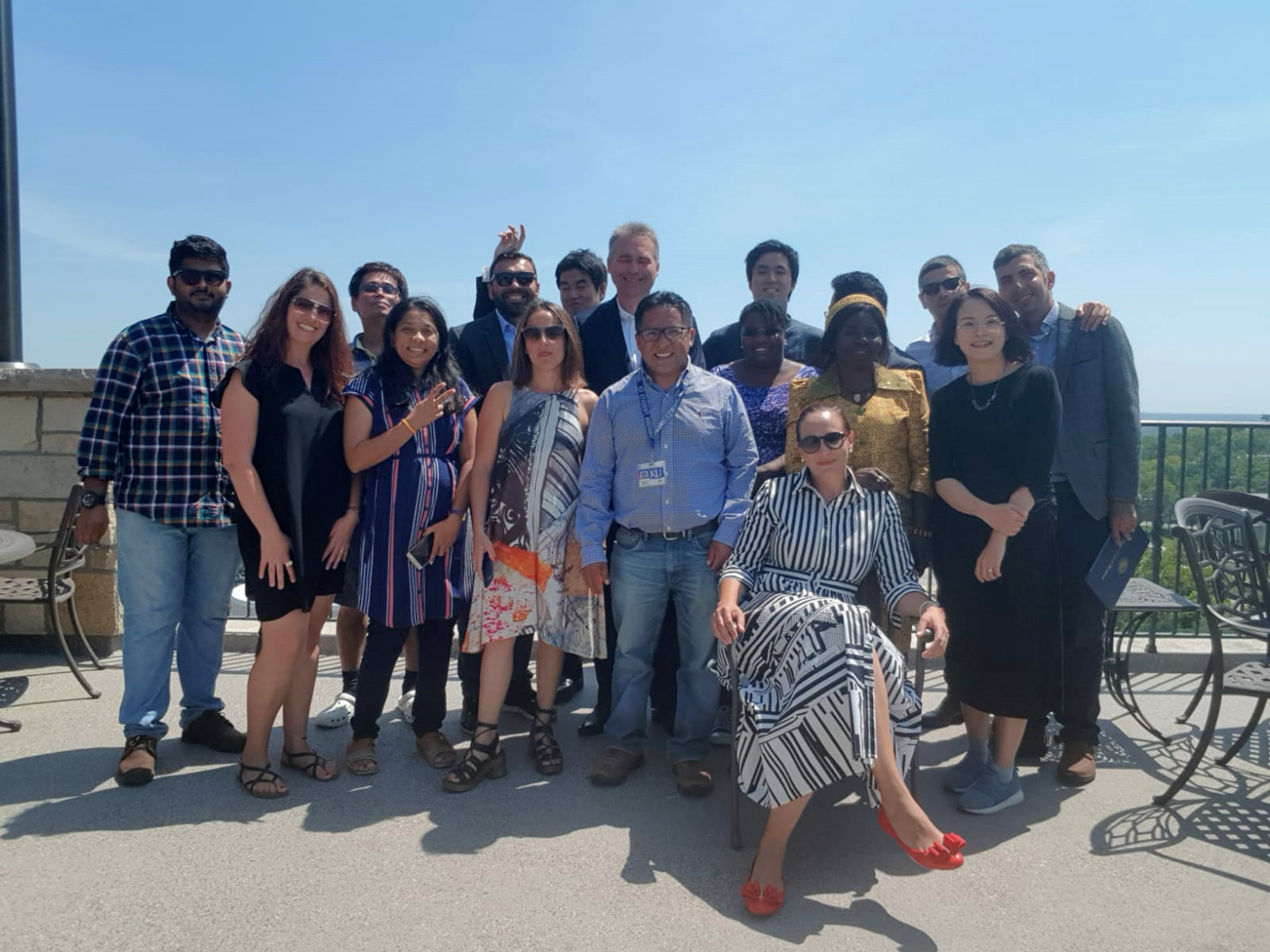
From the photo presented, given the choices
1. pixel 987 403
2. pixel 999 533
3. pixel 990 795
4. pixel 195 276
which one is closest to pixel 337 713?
pixel 195 276

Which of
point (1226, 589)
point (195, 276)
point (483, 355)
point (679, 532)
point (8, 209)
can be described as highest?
point (8, 209)

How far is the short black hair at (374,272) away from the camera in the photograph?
16.0ft

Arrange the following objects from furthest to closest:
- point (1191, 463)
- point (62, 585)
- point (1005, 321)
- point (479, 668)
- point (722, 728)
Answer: point (1191, 463), point (62, 585), point (479, 668), point (722, 728), point (1005, 321)

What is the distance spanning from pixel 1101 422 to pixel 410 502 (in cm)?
315

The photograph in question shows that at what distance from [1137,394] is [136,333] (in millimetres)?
4497

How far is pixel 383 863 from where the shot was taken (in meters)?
3.05

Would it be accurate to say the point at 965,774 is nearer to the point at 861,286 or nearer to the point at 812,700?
the point at 812,700

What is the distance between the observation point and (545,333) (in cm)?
384

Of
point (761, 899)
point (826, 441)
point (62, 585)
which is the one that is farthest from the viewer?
point (62, 585)

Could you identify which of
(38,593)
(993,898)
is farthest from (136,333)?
(993,898)

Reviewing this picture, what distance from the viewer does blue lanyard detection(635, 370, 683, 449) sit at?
12.2 ft

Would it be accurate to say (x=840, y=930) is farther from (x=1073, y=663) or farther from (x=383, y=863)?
(x=1073, y=663)

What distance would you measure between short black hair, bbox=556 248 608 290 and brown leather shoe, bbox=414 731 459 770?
2.64 metres

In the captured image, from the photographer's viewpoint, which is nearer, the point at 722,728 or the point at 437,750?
the point at 437,750
